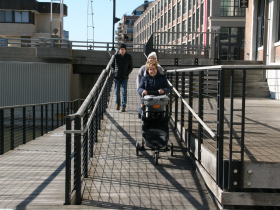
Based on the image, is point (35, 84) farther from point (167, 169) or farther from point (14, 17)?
point (14, 17)

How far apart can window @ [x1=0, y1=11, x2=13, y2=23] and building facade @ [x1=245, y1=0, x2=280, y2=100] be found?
145 feet

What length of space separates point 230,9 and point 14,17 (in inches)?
1235

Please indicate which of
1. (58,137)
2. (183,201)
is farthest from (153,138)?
(58,137)

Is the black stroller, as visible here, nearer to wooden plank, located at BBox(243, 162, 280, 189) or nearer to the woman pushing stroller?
the woman pushing stroller

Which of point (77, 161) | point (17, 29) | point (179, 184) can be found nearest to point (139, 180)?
point (179, 184)

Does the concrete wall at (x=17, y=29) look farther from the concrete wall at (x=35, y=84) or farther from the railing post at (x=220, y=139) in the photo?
the railing post at (x=220, y=139)

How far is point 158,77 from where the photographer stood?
6832 millimetres

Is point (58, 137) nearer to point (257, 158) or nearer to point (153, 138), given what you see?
point (153, 138)

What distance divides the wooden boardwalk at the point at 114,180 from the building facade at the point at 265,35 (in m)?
7.42

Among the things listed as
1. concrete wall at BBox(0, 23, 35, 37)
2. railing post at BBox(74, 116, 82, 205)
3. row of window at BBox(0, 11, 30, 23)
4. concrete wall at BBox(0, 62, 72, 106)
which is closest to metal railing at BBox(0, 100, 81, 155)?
concrete wall at BBox(0, 62, 72, 106)

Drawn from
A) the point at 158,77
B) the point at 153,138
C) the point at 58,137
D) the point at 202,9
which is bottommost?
the point at 58,137

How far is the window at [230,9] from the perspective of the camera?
38062 mm

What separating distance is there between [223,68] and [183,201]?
1631 millimetres

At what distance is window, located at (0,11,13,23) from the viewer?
55.2 m
